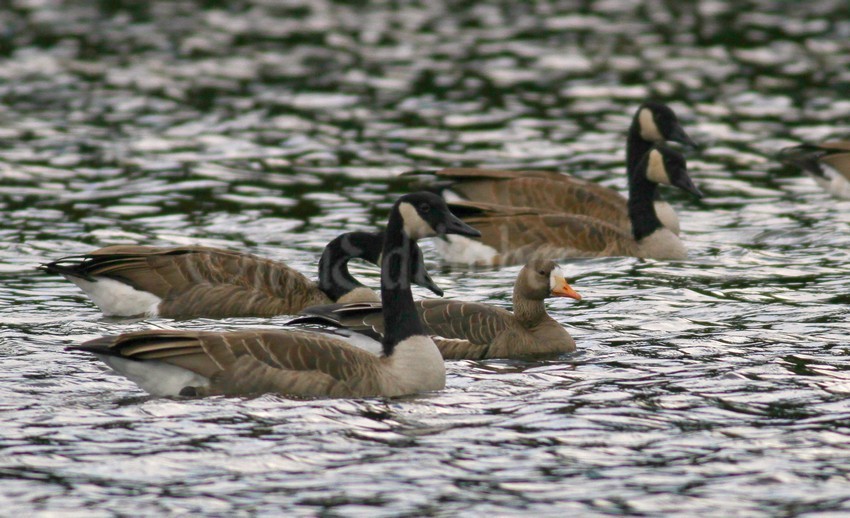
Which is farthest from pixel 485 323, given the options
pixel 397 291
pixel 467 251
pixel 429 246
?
pixel 429 246

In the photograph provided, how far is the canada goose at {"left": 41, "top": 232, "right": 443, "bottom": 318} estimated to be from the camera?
13.8 meters

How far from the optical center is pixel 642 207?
17.4 metres

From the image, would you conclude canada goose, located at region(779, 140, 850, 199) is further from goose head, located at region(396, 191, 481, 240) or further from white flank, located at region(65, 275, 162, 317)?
white flank, located at region(65, 275, 162, 317)

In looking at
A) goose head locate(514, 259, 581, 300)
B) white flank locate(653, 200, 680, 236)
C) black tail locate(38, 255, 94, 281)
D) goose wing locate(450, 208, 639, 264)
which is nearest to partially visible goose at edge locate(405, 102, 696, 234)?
white flank locate(653, 200, 680, 236)

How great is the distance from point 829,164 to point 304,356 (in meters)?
11.3

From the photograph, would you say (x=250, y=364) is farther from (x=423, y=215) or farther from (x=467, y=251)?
(x=467, y=251)

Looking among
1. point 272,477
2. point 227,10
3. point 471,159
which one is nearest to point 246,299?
point 272,477

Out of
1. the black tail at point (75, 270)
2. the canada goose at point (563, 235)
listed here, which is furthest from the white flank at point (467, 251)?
the black tail at point (75, 270)

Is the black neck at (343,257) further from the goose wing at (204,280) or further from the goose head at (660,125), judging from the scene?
the goose head at (660,125)

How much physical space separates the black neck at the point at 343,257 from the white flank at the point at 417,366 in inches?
123

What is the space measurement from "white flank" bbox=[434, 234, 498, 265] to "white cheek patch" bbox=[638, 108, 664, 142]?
330 cm

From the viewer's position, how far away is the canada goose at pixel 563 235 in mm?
16953

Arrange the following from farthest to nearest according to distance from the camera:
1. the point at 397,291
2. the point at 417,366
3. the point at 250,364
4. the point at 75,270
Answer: the point at 75,270 < the point at 397,291 < the point at 417,366 < the point at 250,364

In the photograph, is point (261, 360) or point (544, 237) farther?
point (544, 237)
